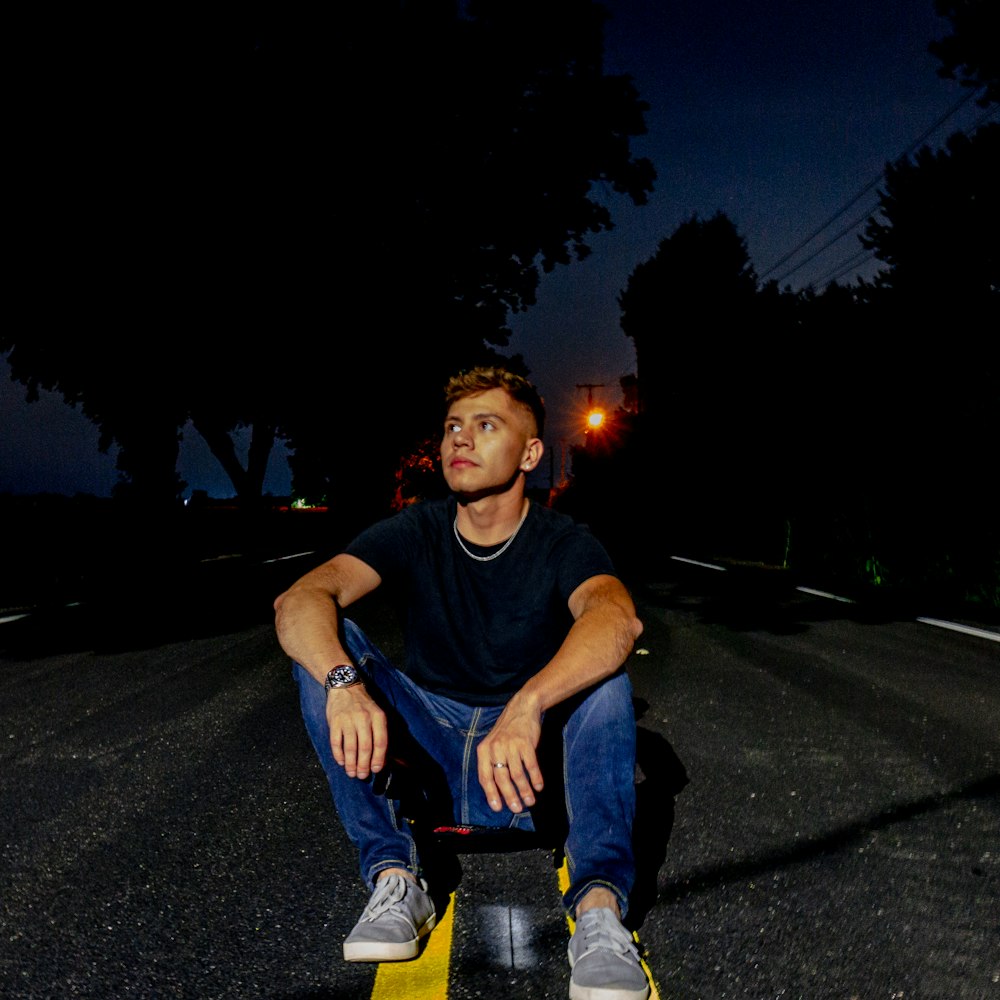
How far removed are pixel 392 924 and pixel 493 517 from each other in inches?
55.9

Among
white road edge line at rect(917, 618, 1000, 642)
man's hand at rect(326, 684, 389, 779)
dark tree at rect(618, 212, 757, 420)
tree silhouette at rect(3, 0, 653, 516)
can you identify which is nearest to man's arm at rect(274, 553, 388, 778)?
man's hand at rect(326, 684, 389, 779)

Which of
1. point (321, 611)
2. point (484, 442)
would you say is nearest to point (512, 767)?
point (321, 611)

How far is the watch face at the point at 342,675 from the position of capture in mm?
2373

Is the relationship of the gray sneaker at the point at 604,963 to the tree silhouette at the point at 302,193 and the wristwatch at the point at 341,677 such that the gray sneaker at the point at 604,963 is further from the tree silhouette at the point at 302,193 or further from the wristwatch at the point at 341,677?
the tree silhouette at the point at 302,193

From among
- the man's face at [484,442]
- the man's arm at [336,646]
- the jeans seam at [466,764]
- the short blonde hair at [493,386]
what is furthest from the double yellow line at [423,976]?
the short blonde hair at [493,386]

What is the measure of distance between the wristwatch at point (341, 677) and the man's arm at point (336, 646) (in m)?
0.02

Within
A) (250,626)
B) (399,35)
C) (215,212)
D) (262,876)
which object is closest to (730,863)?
(262,876)

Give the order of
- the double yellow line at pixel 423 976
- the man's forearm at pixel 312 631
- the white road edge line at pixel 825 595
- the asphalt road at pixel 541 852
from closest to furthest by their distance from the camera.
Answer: the double yellow line at pixel 423 976 < the asphalt road at pixel 541 852 < the man's forearm at pixel 312 631 < the white road edge line at pixel 825 595

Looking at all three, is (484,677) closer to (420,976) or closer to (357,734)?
(357,734)

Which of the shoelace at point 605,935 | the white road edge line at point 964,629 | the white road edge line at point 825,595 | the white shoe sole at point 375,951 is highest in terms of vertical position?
the shoelace at point 605,935

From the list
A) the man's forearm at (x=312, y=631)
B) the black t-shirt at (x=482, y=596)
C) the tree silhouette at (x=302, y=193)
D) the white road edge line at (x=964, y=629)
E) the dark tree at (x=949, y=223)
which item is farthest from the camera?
the dark tree at (x=949, y=223)

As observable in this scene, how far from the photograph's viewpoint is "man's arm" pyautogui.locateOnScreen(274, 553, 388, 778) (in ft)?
7.52

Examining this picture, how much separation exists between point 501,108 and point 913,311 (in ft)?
39.0

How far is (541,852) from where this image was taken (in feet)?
9.59
